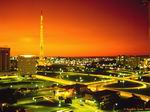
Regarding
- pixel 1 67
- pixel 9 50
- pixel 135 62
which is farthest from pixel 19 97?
pixel 135 62

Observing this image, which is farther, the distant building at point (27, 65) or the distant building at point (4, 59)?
the distant building at point (4, 59)

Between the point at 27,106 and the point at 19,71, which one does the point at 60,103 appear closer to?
the point at 27,106

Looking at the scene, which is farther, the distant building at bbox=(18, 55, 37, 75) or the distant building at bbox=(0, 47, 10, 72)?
the distant building at bbox=(0, 47, 10, 72)

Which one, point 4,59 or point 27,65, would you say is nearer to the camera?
point 27,65

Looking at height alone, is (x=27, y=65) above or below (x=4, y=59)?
below
